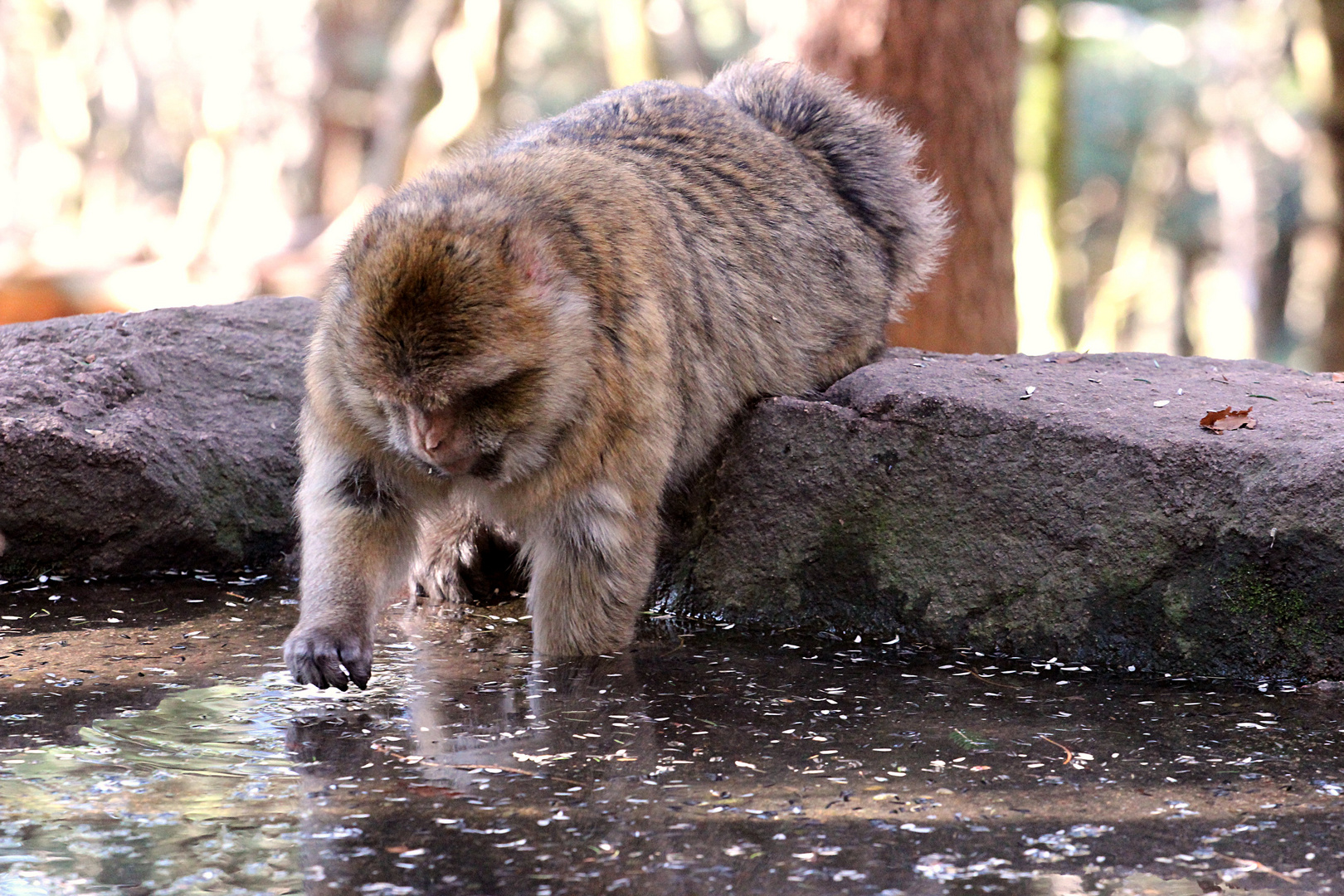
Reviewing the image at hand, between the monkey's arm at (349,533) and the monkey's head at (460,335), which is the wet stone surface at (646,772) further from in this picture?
the monkey's head at (460,335)

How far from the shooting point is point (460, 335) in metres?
3.14

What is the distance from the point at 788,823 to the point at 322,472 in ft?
5.72

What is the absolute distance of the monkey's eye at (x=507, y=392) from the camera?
127 inches

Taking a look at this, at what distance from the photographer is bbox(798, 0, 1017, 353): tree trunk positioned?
7.27 metres

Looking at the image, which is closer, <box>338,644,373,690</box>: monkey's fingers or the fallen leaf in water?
<box>338,644,373,690</box>: monkey's fingers

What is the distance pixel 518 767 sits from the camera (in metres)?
2.74

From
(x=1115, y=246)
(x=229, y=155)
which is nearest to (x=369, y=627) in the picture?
(x=229, y=155)

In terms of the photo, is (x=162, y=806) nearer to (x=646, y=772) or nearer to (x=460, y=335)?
(x=646, y=772)

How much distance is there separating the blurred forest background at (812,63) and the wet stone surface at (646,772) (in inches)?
158

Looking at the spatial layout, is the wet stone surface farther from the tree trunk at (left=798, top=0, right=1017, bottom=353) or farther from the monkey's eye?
the tree trunk at (left=798, top=0, right=1017, bottom=353)

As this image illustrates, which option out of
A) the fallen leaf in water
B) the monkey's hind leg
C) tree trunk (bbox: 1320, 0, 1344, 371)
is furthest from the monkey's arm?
tree trunk (bbox: 1320, 0, 1344, 371)

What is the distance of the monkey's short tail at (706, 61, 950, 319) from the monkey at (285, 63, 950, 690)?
0.98 ft

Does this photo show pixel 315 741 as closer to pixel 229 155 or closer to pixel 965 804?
pixel 965 804

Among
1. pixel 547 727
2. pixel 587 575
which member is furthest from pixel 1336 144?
pixel 547 727
